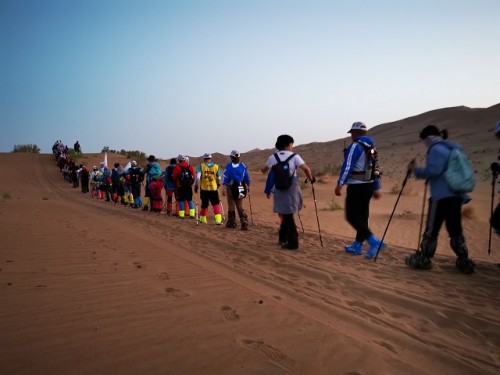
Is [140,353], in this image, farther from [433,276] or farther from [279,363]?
[433,276]

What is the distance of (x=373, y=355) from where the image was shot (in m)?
2.87

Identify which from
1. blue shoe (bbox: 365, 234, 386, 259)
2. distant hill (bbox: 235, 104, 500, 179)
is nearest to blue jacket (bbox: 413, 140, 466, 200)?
blue shoe (bbox: 365, 234, 386, 259)

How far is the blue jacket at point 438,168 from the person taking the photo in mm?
5371

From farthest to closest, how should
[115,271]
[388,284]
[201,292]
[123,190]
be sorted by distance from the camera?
1. [123,190]
2. [388,284]
3. [115,271]
4. [201,292]

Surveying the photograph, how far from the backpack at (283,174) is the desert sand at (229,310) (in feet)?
4.16

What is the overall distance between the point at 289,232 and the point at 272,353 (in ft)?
15.0

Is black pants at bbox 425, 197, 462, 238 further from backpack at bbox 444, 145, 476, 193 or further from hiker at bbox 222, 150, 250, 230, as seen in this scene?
hiker at bbox 222, 150, 250, 230

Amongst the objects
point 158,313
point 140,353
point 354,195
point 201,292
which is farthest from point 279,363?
point 354,195

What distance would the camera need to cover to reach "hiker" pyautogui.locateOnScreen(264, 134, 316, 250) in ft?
23.2

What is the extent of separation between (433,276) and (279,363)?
3.85 metres

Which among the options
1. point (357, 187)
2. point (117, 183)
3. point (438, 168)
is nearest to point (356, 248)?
point (357, 187)

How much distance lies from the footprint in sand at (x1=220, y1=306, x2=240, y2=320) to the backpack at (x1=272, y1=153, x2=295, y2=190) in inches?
148

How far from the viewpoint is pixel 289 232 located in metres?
7.27

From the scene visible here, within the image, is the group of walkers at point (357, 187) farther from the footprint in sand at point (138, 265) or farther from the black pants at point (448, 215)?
the footprint in sand at point (138, 265)
